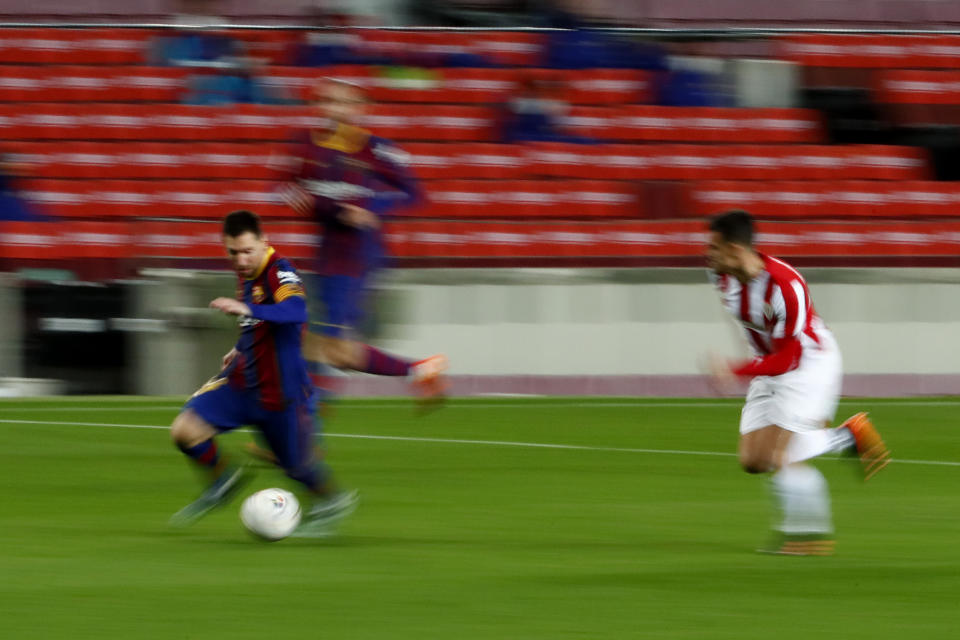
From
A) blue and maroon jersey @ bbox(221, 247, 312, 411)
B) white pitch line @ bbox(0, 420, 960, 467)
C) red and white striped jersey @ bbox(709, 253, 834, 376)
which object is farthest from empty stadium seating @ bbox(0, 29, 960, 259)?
red and white striped jersey @ bbox(709, 253, 834, 376)

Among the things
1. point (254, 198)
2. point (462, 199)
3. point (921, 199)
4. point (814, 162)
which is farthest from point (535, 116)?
point (921, 199)

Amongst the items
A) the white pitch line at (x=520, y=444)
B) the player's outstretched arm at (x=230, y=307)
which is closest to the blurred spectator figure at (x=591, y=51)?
the white pitch line at (x=520, y=444)

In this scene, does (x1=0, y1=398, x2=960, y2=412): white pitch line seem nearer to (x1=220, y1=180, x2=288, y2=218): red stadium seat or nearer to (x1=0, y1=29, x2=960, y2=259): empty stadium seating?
(x1=0, y1=29, x2=960, y2=259): empty stadium seating

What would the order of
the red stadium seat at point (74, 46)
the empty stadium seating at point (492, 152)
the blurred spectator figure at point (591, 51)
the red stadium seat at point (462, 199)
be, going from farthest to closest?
the blurred spectator figure at point (591, 51)
the red stadium seat at point (74, 46)
the red stadium seat at point (462, 199)
the empty stadium seating at point (492, 152)

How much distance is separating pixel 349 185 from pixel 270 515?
305 cm

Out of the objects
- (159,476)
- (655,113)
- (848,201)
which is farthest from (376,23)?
(159,476)

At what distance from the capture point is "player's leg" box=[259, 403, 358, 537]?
252 inches

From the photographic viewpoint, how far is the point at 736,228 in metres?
6.07

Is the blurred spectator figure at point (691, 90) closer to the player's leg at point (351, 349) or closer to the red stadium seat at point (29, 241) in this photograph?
the red stadium seat at point (29, 241)

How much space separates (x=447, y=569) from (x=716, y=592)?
3.13 feet

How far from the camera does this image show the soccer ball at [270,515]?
Answer: 6.32 meters

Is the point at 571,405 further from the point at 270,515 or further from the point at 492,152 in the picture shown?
the point at 270,515

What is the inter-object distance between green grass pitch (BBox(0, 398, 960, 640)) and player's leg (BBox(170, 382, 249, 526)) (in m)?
0.19

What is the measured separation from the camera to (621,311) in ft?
43.6
